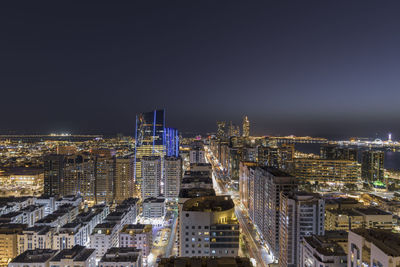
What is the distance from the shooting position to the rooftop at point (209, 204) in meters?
9.23

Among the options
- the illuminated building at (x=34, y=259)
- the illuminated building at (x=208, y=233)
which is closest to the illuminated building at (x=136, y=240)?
the illuminated building at (x=34, y=259)

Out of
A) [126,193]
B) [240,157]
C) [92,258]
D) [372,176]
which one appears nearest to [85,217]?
[92,258]

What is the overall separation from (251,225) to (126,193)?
33.1 ft

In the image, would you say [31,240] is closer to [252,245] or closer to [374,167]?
[252,245]

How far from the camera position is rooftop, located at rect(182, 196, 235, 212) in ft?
30.3

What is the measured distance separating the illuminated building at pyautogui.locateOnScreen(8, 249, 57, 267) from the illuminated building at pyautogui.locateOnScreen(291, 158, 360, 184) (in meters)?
24.3

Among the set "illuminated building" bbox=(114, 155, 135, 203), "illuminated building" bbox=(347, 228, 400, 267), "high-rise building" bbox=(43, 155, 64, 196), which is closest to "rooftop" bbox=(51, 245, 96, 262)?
"illuminated building" bbox=(347, 228, 400, 267)

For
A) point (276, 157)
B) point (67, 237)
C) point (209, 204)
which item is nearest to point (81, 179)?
point (67, 237)

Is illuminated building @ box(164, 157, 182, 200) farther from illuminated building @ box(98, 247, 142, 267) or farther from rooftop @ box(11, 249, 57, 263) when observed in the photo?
rooftop @ box(11, 249, 57, 263)

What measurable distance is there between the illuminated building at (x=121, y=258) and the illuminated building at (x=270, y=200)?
20.8ft

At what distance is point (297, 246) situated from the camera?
1201 centimetres

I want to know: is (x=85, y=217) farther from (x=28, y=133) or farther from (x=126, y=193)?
(x=28, y=133)

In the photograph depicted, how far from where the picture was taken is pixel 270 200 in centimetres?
1537

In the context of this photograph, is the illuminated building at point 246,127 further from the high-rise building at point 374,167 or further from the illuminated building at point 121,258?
the illuminated building at point 121,258
